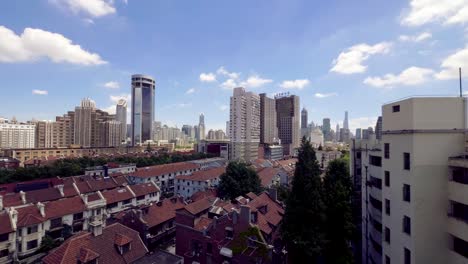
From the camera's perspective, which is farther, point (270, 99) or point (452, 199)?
point (270, 99)

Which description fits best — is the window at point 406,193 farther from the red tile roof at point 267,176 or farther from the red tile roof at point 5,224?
the red tile roof at point 5,224

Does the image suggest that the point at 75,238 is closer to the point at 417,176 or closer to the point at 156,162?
the point at 417,176

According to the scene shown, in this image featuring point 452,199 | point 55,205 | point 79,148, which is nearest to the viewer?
point 452,199

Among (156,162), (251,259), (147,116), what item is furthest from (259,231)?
(147,116)

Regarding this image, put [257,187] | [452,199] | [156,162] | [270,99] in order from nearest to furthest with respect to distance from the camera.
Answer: [452,199] → [257,187] → [156,162] → [270,99]

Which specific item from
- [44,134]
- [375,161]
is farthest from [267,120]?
[375,161]

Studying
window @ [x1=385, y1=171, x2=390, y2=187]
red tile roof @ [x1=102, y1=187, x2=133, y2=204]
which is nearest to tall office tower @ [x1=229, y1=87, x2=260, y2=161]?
red tile roof @ [x1=102, y1=187, x2=133, y2=204]

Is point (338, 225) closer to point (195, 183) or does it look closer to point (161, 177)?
point (195, 183)
